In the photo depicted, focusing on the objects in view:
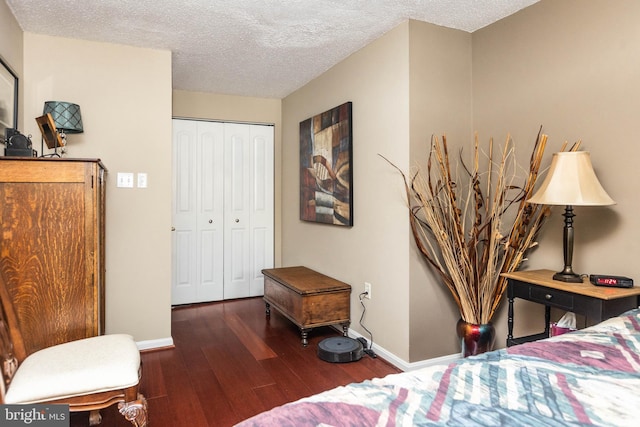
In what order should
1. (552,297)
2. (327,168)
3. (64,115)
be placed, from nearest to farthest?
(552,297)
(64,115)
(327,168)

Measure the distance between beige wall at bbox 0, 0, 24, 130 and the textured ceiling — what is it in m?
0.06

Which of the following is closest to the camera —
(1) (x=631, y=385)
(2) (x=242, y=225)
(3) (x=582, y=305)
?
(1) (x=631, y=385)

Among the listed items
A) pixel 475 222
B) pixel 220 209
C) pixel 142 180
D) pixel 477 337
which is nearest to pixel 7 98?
pixel 142 180

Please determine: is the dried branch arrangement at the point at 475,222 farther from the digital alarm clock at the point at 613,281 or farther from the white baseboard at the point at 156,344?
the white baseboard at the point at 156,344

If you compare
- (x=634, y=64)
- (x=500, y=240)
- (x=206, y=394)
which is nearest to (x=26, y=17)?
(x=206, y=394)

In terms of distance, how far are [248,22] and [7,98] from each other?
159 cm

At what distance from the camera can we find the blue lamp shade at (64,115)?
275cm

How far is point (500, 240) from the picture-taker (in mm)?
2508

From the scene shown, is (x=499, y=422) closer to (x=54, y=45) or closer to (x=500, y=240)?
(x=500, y=240)

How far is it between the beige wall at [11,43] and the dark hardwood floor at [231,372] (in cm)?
181

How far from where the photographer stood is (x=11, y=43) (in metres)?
2.66

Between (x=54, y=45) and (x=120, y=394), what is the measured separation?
2588 millimetres

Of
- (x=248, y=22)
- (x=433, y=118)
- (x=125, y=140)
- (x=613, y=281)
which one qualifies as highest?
(x=248, y=22)

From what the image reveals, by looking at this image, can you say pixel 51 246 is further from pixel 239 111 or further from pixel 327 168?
pixel 239 111
